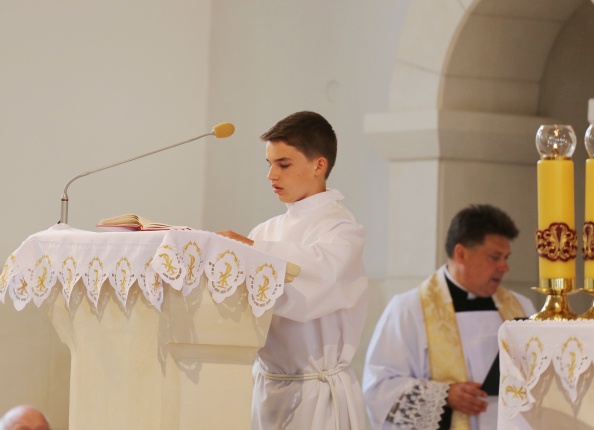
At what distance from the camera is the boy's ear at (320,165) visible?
5051mm

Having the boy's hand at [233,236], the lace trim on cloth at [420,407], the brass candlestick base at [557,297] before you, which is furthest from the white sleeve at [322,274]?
the lace trim on cloth at [420,407]

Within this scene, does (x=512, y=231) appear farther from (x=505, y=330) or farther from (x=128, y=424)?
(x=128, y=424)

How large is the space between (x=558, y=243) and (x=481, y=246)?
276cm

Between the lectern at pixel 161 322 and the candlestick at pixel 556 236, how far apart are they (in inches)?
34.6

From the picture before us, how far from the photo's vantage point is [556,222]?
4.14m

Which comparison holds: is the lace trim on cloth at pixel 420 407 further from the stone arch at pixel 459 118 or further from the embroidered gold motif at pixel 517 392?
the embroidered gold motif at pixel 517 392

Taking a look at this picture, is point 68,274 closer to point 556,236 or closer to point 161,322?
point 161,322

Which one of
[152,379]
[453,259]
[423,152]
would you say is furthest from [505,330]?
[423,152]

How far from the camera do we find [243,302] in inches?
165

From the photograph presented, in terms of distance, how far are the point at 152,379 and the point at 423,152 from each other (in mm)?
3981

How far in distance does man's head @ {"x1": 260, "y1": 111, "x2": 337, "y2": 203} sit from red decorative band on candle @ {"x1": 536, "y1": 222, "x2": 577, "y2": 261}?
1222 mm

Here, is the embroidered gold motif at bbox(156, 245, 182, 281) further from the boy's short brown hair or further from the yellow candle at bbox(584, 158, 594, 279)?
the yellow candle at bbox(584, 158, 594, 279)

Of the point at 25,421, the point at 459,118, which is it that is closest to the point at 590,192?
the point at 25,421

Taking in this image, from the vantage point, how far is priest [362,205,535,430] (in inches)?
255
